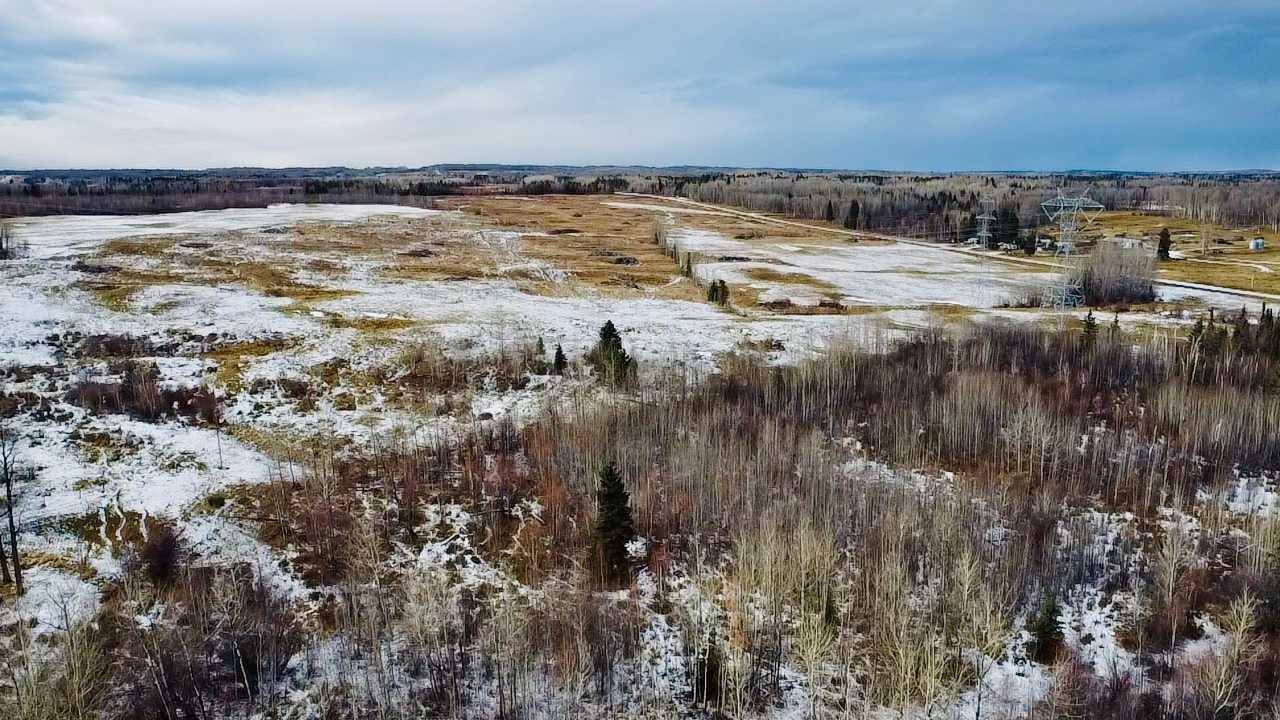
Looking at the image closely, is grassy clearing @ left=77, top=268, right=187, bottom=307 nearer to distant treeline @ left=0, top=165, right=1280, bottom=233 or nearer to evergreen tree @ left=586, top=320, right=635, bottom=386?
evergreen tree @ left=586, top=320, right=635, bottom=386

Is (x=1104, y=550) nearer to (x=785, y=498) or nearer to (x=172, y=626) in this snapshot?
(x=785, y=498)

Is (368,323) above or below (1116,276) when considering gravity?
below

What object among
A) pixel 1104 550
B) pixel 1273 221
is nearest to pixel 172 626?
pixel 1104 550

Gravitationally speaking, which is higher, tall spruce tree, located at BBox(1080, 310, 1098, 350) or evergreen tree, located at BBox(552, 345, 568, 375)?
tall spruce tree, located at BBox(1080, 310, 1098, 350)

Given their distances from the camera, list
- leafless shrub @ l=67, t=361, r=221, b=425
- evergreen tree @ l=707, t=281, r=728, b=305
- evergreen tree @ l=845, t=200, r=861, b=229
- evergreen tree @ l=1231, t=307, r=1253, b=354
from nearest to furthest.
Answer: leafless shrub @ l=67, t=361, r=221, b=425, evergreen tree @ l=1231, t=307, r=1253, b=354, evergreen tree @ l=707, t=281, r=728, b=305, evergreen tree @ l=845, t=200, r=861, b=229

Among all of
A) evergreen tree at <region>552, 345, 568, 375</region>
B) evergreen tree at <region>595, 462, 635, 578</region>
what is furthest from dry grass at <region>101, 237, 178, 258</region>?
evergreen tree at <region>595, 462, 635, 578</region>

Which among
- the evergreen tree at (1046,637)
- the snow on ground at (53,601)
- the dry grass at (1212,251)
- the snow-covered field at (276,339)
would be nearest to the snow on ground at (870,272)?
the snow-covered field at (276,339)

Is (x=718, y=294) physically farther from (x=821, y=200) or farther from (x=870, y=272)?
(x=821, y=200)

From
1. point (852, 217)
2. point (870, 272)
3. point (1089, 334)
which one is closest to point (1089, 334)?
point (1089, 334)

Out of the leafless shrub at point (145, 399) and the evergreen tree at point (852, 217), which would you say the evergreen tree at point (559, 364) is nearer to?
the leafless shrub at point (145, 399)
